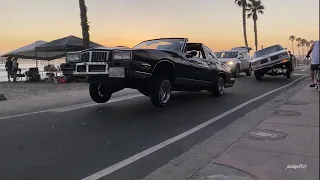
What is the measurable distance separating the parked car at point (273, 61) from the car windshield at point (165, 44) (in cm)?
950

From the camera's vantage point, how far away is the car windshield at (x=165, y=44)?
9.41m

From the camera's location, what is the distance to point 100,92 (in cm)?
1005

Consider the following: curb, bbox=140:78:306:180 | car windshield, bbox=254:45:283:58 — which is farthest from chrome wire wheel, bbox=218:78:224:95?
car windshield, bbox=254:45:283:58

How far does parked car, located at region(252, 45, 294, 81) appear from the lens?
703 inches

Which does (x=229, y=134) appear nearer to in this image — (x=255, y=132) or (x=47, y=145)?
(x=255, y=132)

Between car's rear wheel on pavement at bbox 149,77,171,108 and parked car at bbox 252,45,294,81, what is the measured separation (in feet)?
34.3

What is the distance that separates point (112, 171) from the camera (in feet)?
13.9

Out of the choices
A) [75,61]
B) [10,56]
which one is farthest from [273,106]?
[10,56]

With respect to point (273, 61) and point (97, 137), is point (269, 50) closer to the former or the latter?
point (273, 61)

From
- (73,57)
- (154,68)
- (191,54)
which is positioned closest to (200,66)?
(191,54)

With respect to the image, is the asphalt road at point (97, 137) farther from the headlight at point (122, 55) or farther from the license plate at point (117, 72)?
the headlight at point (122, 55)

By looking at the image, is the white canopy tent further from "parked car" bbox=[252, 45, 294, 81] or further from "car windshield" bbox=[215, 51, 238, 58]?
"parked car" bbox=[252, 45, 294, 81]

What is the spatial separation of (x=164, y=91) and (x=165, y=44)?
1461 mm

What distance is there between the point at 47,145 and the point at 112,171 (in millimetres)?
1712
